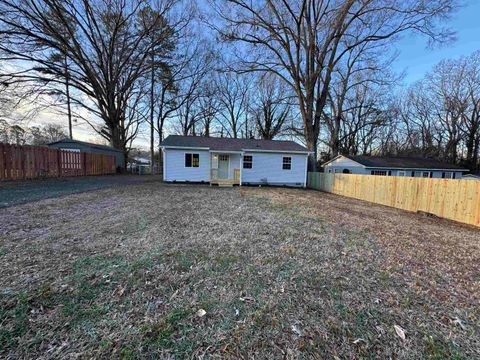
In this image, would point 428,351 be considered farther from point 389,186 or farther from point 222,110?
point 222,110

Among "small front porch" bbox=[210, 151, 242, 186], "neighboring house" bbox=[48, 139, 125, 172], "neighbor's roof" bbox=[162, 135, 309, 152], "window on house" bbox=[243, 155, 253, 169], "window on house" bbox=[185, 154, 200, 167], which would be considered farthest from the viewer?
"neighboring house" bbox=[48, 139, 125, 172]

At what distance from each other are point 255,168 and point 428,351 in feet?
45.6

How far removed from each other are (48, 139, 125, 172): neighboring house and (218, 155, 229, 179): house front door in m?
12.1

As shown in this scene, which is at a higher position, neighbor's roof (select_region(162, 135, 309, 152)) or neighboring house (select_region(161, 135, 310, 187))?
neighbor's roof (select_region(162, 135, 309, 152))

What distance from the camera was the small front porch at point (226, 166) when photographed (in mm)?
14641

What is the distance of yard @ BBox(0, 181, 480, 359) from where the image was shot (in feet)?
5.47

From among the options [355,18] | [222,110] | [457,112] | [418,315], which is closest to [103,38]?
[222,110]

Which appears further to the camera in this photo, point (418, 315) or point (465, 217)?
point (465, 217)

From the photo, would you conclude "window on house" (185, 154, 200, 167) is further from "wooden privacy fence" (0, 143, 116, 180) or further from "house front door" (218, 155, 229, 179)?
"wooden privacy fence" (0, 143, 116, 180)

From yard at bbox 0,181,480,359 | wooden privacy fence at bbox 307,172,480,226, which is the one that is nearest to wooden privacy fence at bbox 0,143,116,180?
yard at bbox 0,181,480,359

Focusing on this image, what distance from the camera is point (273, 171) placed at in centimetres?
1559

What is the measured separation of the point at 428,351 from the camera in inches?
66.7

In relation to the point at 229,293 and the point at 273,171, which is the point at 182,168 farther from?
the point at 229,293

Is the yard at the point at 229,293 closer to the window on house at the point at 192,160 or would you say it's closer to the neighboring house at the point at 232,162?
the neighboring house at the point at 232,162
